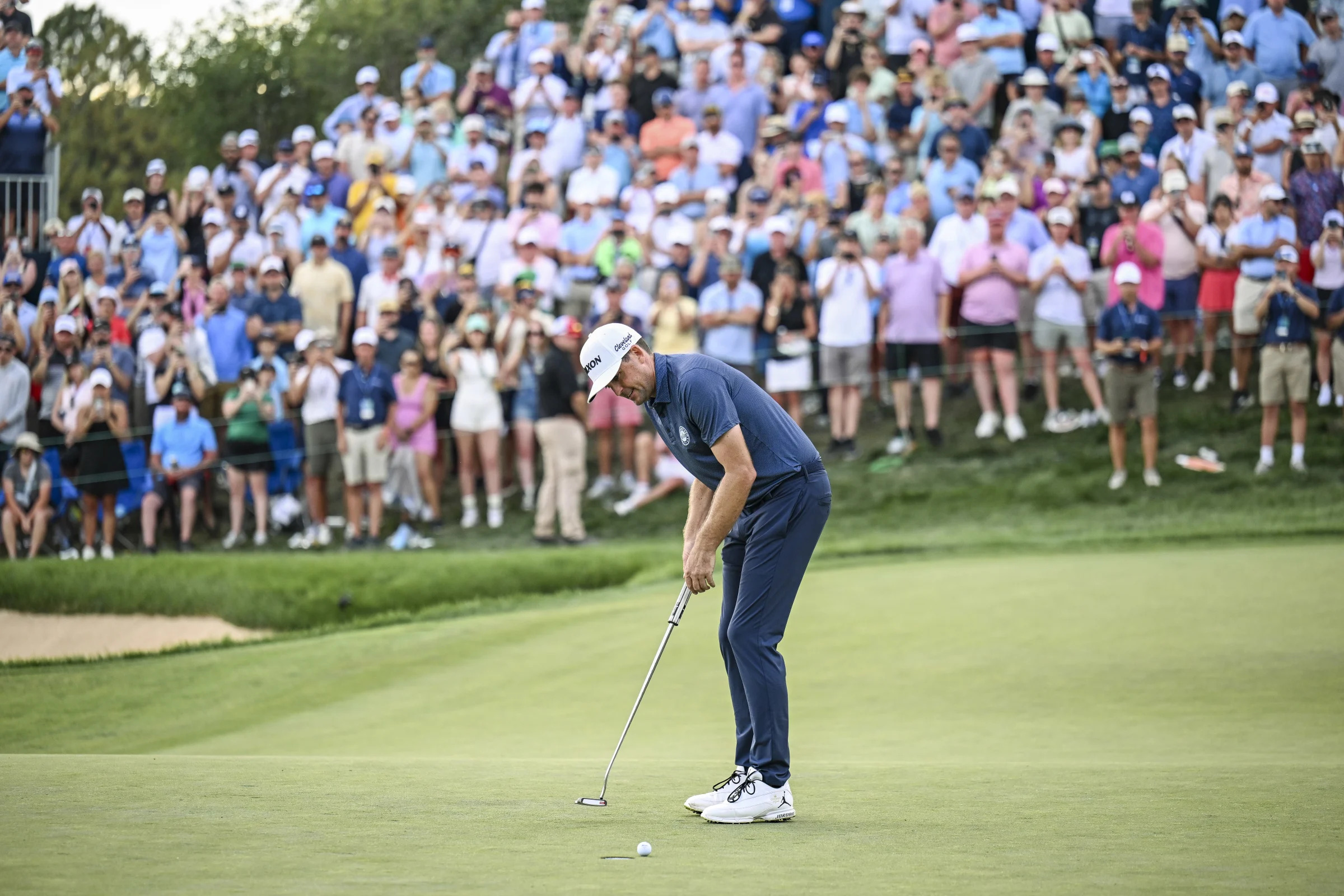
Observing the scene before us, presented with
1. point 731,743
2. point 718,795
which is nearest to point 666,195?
point 731,743

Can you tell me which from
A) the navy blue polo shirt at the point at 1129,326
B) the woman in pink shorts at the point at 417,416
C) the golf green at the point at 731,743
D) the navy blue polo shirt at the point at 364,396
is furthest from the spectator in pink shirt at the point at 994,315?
the navy blue polo shirt at the point at 364,396

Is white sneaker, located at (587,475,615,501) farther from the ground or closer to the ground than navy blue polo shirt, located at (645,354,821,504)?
closer to the ground

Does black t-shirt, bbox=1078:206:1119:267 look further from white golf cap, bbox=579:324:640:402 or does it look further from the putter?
white golf cap, bbox=579:324:640:402

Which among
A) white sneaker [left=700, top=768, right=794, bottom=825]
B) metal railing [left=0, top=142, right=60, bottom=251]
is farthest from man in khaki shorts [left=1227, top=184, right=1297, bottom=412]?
metal railing [left=0, top=142, right=60, bottom=251]

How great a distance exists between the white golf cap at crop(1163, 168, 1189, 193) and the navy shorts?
0.91 meters

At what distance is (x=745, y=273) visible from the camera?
1872 cm

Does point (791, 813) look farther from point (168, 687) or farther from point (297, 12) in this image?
point (297, 12)

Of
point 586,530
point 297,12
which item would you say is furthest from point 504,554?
point 297,12

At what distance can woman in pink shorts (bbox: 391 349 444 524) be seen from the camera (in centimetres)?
1789

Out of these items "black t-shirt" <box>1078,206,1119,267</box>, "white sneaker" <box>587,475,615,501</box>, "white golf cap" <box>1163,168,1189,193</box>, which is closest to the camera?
"white golf cap" <box>1163,168,1189,193</box>

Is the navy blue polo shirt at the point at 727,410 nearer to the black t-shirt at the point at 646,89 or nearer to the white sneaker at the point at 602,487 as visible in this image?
the white sneaker at the point at 602,487

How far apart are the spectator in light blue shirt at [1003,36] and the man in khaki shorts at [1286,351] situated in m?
4.81

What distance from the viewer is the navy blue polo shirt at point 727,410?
6.54 metres

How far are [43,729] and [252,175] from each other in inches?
472
